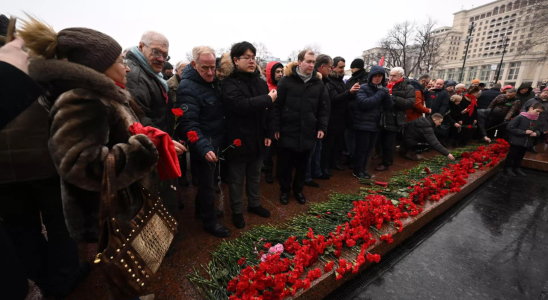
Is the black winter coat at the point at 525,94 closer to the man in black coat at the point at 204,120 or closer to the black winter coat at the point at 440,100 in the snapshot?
the black winter coat at the point at 440,100

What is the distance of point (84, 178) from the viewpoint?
1200 mm

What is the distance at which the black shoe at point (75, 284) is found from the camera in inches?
74.6

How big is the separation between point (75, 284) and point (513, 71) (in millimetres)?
78502

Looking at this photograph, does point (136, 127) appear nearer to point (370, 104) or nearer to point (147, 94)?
point (147, 94)

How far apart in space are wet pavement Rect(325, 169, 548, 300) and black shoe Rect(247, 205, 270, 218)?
122 cm

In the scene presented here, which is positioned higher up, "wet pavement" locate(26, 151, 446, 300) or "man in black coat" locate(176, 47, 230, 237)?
"man in black coat" locate(176, 47, 230, 237)

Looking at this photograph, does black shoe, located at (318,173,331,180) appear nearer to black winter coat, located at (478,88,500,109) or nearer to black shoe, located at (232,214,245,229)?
black shoe, located at (232,214,245,229)

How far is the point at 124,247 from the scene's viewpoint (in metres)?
1.19

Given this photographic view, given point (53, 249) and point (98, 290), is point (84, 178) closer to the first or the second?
point (53, 249)

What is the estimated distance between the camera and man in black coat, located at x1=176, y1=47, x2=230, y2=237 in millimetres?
2471

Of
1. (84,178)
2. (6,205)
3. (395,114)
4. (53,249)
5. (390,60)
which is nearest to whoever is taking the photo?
(84,178)

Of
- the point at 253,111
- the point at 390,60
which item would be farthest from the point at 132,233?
the point at 390,60

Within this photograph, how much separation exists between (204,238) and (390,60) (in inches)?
1544

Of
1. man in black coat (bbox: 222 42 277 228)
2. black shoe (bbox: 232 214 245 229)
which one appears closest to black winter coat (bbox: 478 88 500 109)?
man in black coat (bbox: 222 42 277 228)
